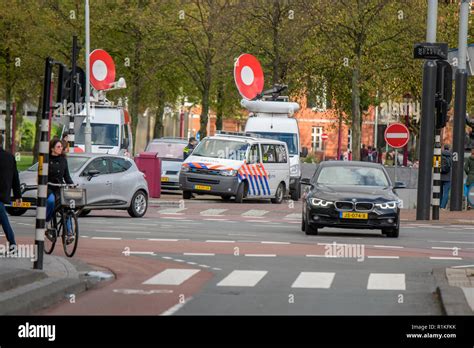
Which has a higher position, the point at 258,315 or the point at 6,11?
the point at 6,11

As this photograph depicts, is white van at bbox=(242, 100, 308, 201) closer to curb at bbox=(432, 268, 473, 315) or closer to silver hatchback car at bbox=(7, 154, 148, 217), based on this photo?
silver hatchback car at bbox=(7, 154, 148, 217)

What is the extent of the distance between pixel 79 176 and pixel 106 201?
113 centimetres

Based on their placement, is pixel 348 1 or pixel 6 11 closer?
pixel 348 1

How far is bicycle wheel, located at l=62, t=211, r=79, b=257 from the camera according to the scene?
20.3 metres

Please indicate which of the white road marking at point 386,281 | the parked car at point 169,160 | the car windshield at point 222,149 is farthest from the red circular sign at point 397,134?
the white road marking at point 386,281

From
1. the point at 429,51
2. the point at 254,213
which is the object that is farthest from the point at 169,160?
the point at 429,51

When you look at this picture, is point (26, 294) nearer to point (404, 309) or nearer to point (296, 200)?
point (404, 309)

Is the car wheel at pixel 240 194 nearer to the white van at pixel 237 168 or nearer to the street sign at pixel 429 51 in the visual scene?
the white van at pixel 237 168

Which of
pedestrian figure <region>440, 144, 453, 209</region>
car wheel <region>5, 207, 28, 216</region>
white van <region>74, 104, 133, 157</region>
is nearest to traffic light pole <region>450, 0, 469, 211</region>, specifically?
pedestrian figure <region>440, 144, 453, 209</region>

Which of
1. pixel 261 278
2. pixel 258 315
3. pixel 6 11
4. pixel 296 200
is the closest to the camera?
pixel 258 315

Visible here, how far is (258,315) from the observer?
13.0 metres

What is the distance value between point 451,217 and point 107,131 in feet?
46.1
